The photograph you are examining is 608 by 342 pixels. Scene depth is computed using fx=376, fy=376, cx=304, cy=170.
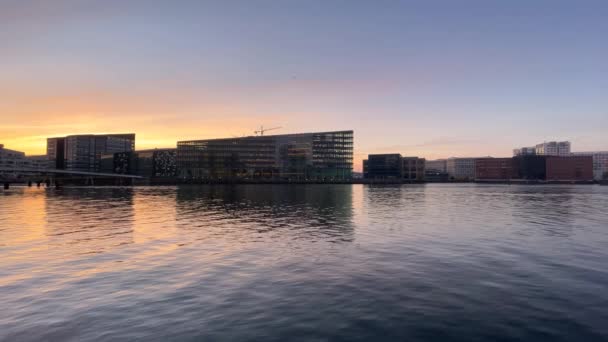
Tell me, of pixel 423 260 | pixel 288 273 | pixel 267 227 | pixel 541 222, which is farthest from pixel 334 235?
pixel 541 222

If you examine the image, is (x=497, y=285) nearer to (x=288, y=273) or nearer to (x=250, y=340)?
(x=288, y=273)

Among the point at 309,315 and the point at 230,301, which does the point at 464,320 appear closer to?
the point at 309,315

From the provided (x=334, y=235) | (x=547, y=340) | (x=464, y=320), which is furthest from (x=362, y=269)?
(x=334, y=235)

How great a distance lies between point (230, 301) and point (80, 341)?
16.3ft

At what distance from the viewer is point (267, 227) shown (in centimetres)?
3522

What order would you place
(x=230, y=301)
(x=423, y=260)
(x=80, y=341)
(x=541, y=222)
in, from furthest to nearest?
(x=541, y=222) → (x=423, y=260) → (x=230, y=301) → (x=80, y=341)

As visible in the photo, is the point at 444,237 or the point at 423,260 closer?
the point at 423,260

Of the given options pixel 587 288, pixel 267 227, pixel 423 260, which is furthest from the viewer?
pixel 267 227

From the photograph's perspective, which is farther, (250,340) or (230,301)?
(230,301)

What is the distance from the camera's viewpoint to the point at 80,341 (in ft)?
34.4

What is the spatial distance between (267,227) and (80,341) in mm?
24900

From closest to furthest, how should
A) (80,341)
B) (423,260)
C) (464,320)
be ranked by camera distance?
(80,341), (464,320), (423,260)

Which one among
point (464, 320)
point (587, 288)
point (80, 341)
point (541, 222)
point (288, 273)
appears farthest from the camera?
point (541, 222)

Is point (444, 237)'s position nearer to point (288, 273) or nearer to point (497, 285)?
point (497, 285)
